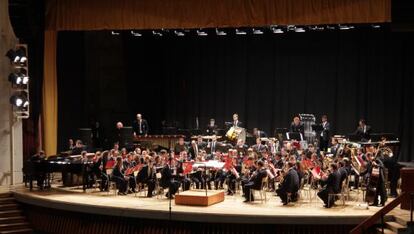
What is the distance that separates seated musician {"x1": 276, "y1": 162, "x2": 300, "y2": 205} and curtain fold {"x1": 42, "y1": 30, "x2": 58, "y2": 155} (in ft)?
29.8

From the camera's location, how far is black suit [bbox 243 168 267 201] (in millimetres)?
14102

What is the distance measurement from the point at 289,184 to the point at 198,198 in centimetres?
222

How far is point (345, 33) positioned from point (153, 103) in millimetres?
8410

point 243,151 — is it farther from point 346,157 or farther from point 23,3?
point 23,3

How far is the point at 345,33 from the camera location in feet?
72.8

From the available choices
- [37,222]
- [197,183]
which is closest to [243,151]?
[197,183]

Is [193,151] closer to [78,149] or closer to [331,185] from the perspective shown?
[78,149]

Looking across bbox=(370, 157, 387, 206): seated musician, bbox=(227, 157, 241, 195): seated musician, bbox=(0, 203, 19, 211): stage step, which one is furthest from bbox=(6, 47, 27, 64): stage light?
bbox=(370, 157, 387, 206): seated musician

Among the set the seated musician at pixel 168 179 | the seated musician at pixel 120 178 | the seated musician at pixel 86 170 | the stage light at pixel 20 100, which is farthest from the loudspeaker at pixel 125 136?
the seated musician at pixel 168 179

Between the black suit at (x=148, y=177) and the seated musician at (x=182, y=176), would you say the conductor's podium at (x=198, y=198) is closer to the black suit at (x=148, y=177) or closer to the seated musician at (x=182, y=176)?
the seated musician at (x=182, y=176)

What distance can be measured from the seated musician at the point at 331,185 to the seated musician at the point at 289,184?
2.19ft

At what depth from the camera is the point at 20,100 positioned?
1709cm

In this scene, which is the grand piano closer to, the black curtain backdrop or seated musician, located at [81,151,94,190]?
seated musician, located at [81,151,94,190]

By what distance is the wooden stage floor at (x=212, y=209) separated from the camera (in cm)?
1279
